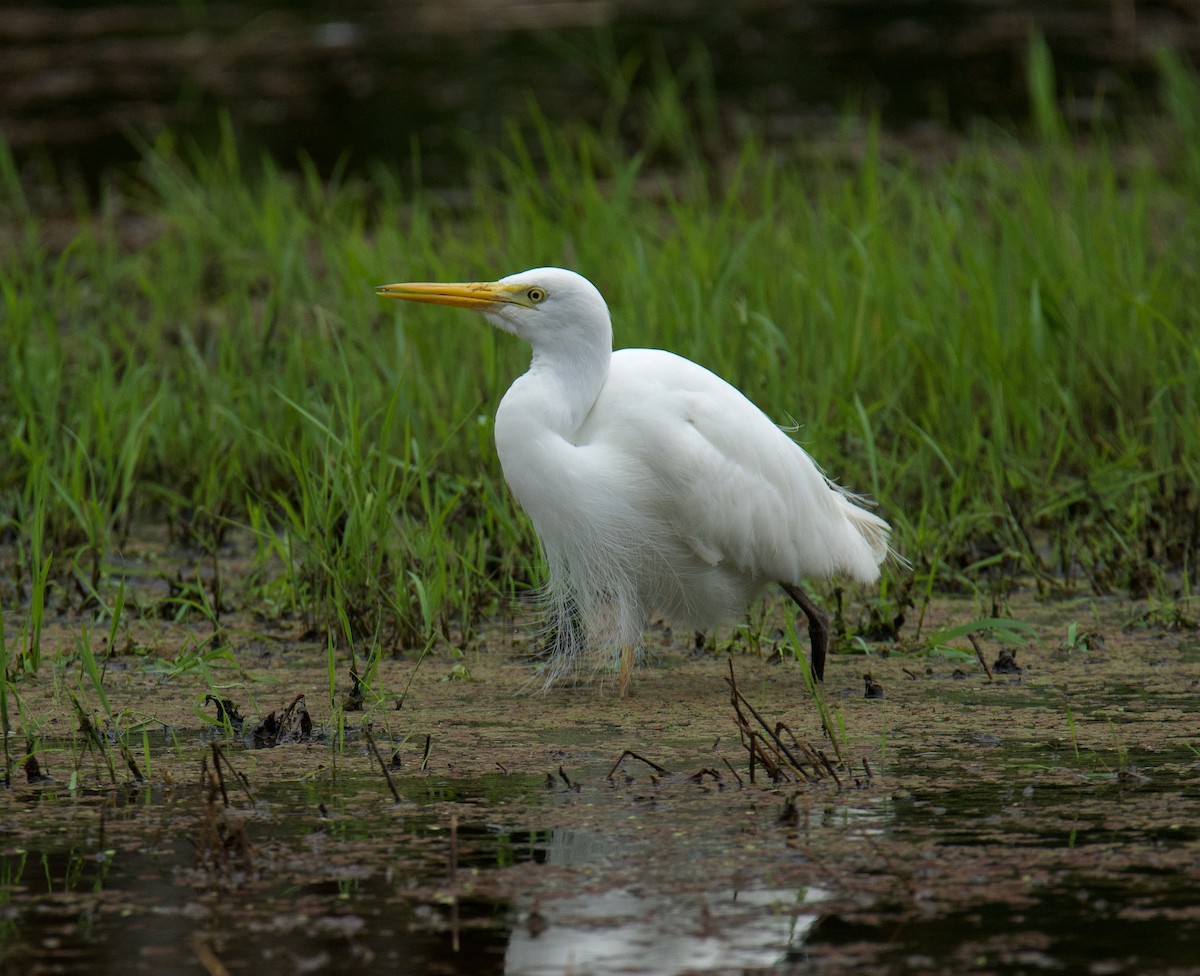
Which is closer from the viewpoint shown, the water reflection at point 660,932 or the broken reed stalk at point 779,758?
the water reflection at point 660,932

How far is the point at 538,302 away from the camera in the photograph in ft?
14.5

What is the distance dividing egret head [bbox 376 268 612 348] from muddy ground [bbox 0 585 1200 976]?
0.87 metres

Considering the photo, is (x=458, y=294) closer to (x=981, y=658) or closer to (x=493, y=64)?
(x=981, y=658)

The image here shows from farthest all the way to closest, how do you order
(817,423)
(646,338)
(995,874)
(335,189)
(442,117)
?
1. (442,117)
2. (335,189)
3. (646,338)
4. (817,423)
5. (995,874)

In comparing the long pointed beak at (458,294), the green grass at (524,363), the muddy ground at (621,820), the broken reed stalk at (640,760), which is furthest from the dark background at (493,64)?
the broken reed stalk at (640,760)

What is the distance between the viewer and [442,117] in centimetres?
1253

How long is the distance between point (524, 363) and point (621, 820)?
10.2ft

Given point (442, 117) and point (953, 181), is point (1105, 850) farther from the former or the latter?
point (442, 117)

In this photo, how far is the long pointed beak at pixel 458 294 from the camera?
175 inches

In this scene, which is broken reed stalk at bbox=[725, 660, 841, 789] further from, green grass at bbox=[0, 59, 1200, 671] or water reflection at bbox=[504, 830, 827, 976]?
green grass at bbox=[0, 59, 1200, 671]

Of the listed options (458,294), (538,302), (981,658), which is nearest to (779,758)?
(981,658)

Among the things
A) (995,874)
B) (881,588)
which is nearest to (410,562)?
(881,588)

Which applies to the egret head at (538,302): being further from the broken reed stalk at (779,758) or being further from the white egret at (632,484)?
the broken reed stalk at (779,758)

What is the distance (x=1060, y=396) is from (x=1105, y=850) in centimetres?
284
